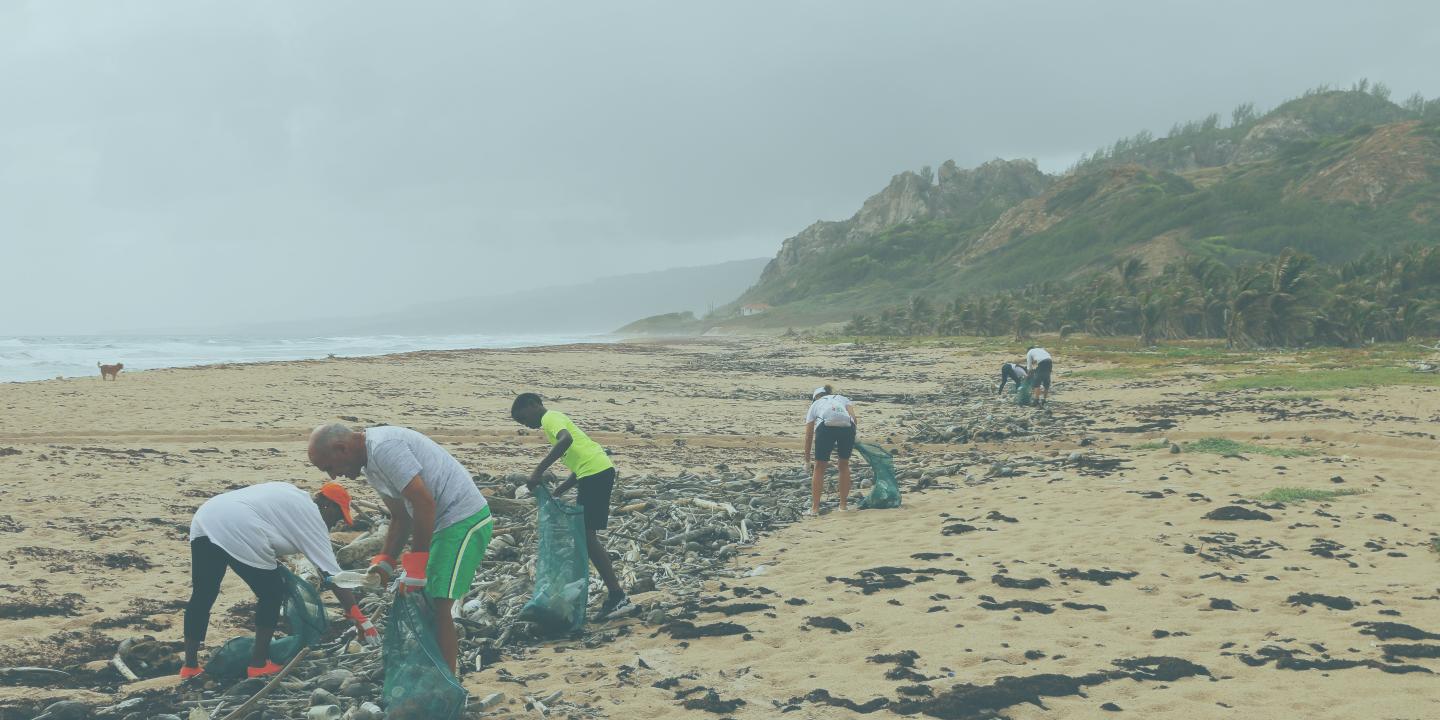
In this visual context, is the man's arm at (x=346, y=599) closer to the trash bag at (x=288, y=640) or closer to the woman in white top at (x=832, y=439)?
the trash bag at (x=288, y=640)

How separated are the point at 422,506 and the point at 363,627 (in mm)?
1700

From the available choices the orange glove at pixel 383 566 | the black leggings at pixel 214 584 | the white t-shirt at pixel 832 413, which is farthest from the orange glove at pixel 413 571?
the white t-shirt at pixel 832 413

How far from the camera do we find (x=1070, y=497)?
1003 centimetres

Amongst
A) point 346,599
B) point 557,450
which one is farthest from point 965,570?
point 346,599

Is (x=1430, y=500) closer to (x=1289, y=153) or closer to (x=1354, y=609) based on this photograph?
(x=1354, y=609)

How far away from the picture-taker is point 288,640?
526cm

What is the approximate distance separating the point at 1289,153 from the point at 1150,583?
160049 mm

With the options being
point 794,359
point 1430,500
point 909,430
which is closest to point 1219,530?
point 1430,500

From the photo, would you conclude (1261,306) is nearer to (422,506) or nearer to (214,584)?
(422,506)

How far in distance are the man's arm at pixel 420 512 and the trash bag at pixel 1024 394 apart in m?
18.1

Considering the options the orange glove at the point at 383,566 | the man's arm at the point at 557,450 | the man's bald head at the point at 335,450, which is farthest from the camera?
the man's arm at the point at 557,450

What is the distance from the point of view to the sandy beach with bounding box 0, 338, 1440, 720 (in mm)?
4766

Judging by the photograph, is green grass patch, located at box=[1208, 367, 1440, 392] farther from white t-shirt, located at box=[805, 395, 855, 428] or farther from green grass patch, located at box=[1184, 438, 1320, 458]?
white t-shirt, located at box=[805, 395, 855, 428]

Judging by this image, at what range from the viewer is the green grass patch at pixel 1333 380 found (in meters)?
19.4
